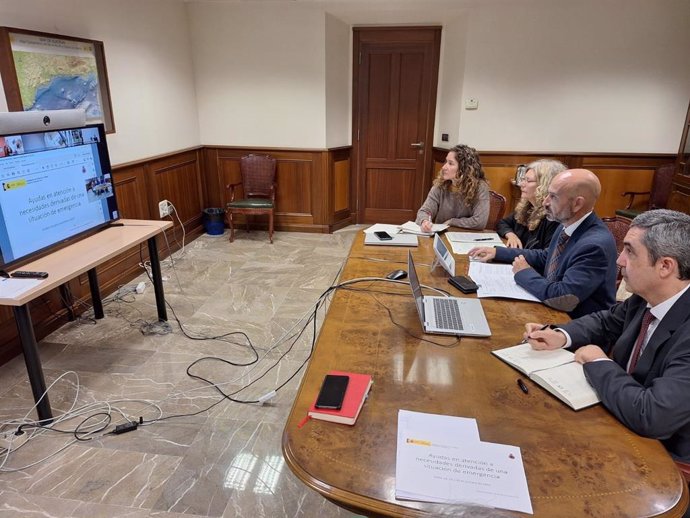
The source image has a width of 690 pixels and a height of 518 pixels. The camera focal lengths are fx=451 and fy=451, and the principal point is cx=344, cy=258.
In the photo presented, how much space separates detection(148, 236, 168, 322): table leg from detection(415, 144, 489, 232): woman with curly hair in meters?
1.77

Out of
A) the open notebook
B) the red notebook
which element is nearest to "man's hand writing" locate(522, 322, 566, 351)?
the open notebook

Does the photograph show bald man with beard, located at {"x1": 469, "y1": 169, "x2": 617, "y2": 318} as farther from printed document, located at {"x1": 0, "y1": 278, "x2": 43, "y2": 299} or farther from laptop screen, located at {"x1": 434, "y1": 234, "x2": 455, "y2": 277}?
printed document, located at {"x1": 0, "y1": 278, "x2": 43, "y2": 299}

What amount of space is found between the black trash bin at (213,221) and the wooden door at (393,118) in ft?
5.51

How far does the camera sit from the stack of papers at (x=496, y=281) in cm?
181

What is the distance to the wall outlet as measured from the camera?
435 centimetres

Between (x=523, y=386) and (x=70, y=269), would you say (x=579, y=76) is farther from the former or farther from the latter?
(x=70, y=269)

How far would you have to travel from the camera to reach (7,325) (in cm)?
271

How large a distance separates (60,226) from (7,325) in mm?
785

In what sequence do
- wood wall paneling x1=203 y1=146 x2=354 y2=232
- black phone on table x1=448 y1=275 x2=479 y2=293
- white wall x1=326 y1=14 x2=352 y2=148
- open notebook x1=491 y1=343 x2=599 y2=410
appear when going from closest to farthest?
open notebook x1=491 y1=343 x2=599 y2=410, black phone on table x1=448 y1=275 x2=479 y2=293, white wall x1=326 y1=14 x2=352 y2=148, wood wall paneling x1=203 y1=146 x2=354 y2=232

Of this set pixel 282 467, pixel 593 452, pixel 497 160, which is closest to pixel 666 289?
pixel 593 452

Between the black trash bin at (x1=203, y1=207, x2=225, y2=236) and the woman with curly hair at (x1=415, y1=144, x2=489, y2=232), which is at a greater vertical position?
the woman with curly hair at (x1=415, y1=144, x2=489, y2=232)

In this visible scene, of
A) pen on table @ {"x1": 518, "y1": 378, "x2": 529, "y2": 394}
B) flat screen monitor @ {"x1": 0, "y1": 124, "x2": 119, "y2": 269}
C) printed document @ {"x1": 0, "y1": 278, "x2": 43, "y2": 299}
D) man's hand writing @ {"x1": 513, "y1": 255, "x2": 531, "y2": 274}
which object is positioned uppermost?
flat screen monitor @ {"x1": 0, "y1": 124, "x2": 119, "y2": 269}

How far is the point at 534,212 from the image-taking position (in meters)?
2.53

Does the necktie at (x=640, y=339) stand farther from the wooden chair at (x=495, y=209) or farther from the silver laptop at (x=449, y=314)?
the wooden chair at (x=495, y=209)
